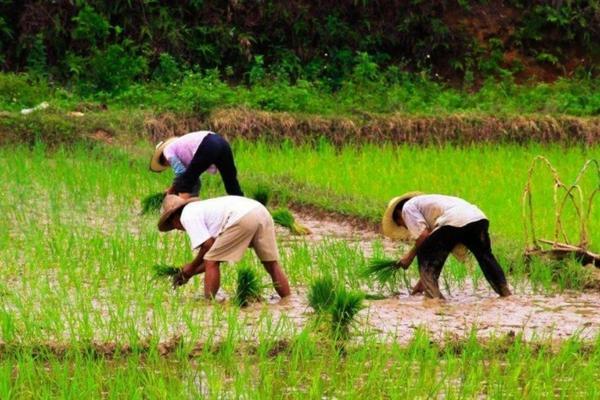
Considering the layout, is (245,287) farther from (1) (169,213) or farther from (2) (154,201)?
(2) (154,201)

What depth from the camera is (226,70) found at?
48.1 ft

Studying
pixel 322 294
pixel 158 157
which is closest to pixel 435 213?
pixel 322 294

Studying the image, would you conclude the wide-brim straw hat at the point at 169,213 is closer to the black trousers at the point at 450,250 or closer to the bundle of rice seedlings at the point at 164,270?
the bundle of rice seedlings at the point at 164,270

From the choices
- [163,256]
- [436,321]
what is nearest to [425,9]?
[163,256]

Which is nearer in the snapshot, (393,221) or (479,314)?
(479,314)

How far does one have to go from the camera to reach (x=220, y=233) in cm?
600

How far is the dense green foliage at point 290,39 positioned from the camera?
14.5 meters

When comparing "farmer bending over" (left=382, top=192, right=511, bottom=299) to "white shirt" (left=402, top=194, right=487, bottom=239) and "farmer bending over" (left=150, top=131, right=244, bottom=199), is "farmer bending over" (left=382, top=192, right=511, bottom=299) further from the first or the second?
"farmer bending over" (left=150, top=131, right=244, bottom=199)

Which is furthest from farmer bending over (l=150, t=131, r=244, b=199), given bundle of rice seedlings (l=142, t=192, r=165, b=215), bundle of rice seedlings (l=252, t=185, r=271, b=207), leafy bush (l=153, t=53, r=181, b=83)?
leafy bush (l=153, t=53, r=181, b=83)

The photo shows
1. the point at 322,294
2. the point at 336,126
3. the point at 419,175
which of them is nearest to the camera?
the point at 322,294

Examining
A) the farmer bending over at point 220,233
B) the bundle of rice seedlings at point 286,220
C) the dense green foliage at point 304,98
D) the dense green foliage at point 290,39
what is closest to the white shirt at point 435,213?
the farmer bending over at point 220,233

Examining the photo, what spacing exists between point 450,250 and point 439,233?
0.13 meters

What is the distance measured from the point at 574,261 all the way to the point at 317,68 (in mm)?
8732

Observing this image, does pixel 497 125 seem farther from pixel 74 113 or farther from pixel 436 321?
pixel 436 321
